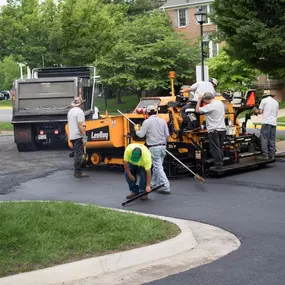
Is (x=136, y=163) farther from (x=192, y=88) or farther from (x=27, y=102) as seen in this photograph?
(x=27, y=102)

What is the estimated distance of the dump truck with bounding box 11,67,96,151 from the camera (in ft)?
60.4

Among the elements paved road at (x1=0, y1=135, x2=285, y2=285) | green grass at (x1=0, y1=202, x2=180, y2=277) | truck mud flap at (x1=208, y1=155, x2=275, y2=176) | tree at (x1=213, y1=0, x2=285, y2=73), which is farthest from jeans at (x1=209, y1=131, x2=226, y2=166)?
green grass at (x1=0, y1=202, x2=180, y2=277)

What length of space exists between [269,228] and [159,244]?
1.99 m

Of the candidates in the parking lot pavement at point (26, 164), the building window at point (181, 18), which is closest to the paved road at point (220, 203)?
the parking lot pavement at point (26, 164)

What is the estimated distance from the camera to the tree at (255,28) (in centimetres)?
1476

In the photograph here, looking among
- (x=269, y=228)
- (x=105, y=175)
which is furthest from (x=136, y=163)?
(x=105, y=175)

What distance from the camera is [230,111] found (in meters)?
13.8

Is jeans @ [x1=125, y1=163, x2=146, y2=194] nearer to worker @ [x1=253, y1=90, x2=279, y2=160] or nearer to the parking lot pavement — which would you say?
the parking lot pavement

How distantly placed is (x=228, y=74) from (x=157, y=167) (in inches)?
1055

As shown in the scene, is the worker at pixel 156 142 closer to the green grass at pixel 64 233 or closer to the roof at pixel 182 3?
the green grass at pixel 64 233

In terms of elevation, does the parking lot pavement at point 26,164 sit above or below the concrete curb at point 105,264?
above

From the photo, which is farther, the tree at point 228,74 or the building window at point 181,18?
the building window at point 181,18

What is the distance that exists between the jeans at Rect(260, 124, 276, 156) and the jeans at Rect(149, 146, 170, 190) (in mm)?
3816

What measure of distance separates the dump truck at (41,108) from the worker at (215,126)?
7.13 m
